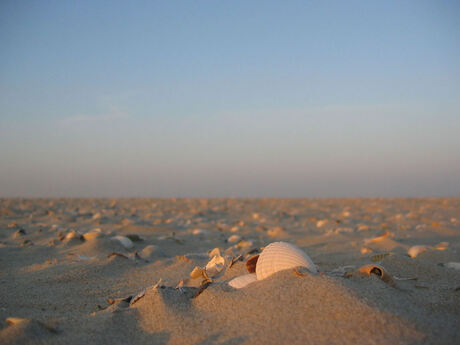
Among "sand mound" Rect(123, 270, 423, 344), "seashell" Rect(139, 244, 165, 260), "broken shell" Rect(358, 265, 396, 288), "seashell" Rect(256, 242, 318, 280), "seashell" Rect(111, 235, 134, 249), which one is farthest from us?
→ "seashell" Rect(111, 235, 134, 249)

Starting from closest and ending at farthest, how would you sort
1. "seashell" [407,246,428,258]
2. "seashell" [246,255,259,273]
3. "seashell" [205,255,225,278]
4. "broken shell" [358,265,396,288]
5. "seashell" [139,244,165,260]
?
1. "broken shell" [358,265,396,288]
2. "seashell" [246,255,259,273]
3. "seashell" [205,255,225,278]
4. "seashell" [407,246,428,258]
5. "seashell" [139,244,165,260]

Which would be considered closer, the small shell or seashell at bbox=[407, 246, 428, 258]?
seashell at bbox=[407, 246, 428, 258]

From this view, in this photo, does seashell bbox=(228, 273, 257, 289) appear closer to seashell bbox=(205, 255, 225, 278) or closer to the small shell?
seashell bbox=(205, 255, 225, 278)

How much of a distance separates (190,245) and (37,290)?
288 cm

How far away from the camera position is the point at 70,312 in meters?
2.57

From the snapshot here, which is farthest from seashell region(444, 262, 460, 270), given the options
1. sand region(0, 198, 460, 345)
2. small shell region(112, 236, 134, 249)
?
small shell region(112, 236, 134, 249)

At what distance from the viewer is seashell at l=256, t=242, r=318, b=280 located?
8.09 ft

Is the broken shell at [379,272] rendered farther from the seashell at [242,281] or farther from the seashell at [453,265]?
the seashell at [453,265]

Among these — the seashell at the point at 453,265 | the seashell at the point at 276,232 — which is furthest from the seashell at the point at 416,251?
the seashell at the point at 276,232

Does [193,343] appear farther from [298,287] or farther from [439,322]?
[439,322]

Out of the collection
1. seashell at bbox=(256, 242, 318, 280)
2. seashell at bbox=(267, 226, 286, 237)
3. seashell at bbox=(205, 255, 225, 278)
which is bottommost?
seashell at bbox=(267, 226, 286, 237)

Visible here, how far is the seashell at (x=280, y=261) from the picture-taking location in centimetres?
246

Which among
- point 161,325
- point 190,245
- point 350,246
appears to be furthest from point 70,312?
point 350,246

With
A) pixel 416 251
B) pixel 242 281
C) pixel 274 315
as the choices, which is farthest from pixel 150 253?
pixel 416 251
